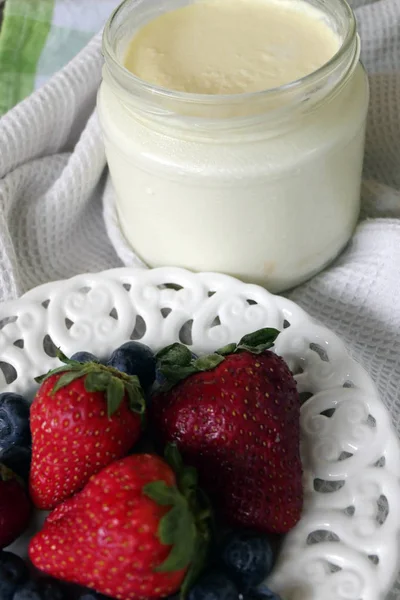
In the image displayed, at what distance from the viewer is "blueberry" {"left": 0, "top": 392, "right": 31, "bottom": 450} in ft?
2.11

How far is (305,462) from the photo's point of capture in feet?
2.09

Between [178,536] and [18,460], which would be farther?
[18,460]

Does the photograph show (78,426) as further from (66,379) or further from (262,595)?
(262,595)

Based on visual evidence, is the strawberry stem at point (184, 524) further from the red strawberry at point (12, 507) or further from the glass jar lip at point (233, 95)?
the glass jar lip at point (233, 95)

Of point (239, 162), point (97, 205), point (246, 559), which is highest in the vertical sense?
point (239, 162)

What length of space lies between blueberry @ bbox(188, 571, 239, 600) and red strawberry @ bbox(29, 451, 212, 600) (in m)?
0.01

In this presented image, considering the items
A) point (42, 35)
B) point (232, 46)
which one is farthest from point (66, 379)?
point (42, 35)

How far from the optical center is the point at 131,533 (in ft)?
1.60

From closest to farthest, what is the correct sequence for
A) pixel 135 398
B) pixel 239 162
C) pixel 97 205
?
1. pixel 135 398
2. pixel 239 162
3. pixel 97 205

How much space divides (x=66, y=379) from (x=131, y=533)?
0.14 meters

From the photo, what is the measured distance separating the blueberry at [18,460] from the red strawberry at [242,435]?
4.7 inches

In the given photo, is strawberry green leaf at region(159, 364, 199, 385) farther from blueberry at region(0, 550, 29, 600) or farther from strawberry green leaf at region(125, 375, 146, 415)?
blueberry at region(0, 550, 29, 600)

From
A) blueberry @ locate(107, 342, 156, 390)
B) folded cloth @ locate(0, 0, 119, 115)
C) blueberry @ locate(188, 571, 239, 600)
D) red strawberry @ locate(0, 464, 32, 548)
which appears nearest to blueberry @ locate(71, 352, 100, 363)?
blueberry @ locate(107, 342, 156, 390)

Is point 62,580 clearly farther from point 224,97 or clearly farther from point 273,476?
point 224,97
